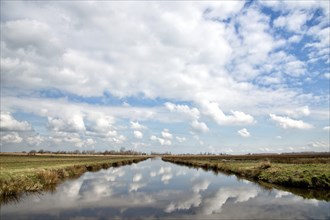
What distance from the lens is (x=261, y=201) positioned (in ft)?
74.8

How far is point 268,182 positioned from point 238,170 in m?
13.7

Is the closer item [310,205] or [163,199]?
[310,205]

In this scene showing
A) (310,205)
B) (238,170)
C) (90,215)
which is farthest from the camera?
(238,170)

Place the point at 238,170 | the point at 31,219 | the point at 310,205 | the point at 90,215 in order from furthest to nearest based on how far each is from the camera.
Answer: the point at 238,170, the point at 310,205, the point at 90,215, the point at 31,219

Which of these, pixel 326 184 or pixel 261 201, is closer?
pixel 261 201

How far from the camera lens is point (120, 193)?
1118 inches

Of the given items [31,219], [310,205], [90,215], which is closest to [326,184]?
[310,205]

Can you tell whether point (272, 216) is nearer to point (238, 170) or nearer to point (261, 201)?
point (261, 201)

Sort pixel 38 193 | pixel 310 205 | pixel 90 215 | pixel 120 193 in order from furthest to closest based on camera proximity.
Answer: pixel 120 193, pixel 38 193, pixel 310 205, pixel 90 215

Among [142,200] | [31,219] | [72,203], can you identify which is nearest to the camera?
[31,219]

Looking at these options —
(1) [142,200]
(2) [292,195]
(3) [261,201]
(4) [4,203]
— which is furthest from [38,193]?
(2) [292,195]

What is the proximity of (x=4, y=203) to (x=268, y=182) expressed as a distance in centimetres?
2495

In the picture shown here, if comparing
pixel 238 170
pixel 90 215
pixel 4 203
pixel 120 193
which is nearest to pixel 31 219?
pixel 90 215

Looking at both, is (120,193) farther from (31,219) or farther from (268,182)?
(268,182)
